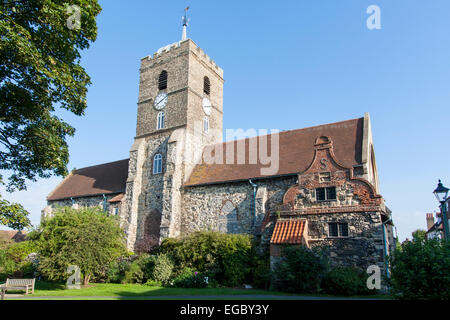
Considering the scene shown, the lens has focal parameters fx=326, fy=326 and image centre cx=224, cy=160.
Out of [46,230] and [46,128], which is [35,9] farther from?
[46,230]

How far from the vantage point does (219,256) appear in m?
18.6

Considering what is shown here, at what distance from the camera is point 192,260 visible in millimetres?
19125

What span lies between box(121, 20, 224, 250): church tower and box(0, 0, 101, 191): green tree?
39.7ft

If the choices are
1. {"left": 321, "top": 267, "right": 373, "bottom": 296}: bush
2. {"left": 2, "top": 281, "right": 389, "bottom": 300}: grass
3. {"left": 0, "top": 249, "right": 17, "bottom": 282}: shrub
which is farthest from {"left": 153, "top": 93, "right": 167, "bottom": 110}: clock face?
{"left": 321, "top": 267, "right": 373, "bottom": 296}: bush

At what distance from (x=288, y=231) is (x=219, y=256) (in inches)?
169

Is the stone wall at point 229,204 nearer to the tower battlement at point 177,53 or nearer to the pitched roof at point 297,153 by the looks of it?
the pitched roof at point 297,153

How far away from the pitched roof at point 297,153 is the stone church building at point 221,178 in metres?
0.07

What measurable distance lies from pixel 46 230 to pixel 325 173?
52.0ft

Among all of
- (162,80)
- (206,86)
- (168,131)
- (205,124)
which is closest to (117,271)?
(168,131)

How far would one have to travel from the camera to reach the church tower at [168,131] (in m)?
25.7

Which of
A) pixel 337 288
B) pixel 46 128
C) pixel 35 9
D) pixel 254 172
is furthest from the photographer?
pixel 254 172

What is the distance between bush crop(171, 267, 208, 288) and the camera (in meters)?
17.6

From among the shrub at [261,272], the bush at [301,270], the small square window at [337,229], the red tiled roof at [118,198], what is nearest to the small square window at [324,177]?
the small square window at [337,229]
